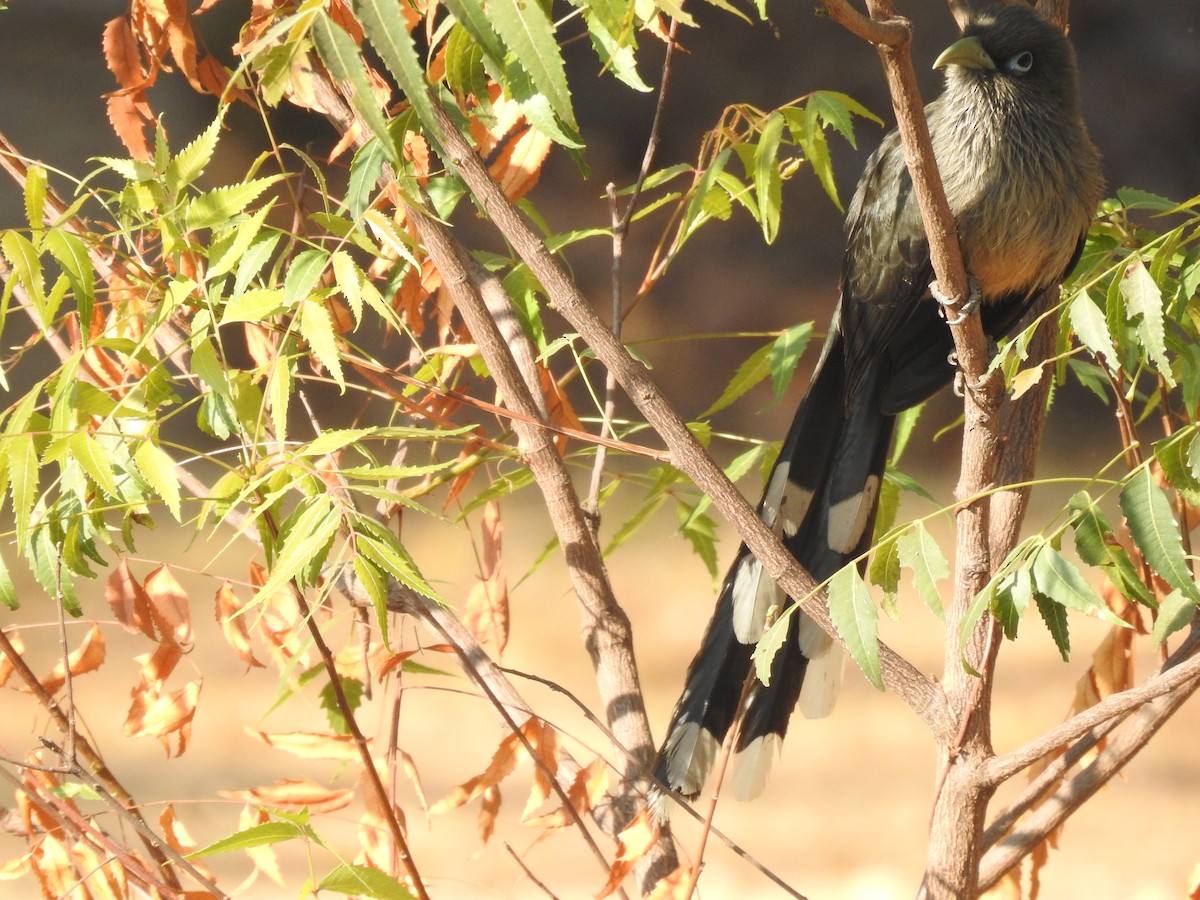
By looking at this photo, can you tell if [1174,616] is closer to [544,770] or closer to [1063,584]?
[1063,584]

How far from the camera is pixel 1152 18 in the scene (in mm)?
2639

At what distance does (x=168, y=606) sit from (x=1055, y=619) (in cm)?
89

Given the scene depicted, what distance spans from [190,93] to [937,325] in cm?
168

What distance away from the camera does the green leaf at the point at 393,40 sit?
62 cm

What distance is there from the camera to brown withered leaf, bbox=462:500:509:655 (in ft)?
4.60

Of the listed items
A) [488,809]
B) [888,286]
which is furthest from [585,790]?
[888,286]

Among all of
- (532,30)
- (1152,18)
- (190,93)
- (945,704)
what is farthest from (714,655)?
(1152,18)

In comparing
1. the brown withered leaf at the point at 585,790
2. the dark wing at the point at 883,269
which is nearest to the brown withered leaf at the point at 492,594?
the brown withered leaf at the point at 585,790

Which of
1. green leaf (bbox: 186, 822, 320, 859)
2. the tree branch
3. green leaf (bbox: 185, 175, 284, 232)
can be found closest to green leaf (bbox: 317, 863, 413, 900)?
green leaf (bbox: 186, 822, 320, 859)

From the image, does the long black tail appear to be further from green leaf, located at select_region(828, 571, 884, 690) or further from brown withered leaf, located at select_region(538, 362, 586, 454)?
green leaf, located at select_region(828, 571, 884, 690)

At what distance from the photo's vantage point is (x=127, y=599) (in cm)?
125

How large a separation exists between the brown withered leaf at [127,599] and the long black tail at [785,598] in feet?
2.17

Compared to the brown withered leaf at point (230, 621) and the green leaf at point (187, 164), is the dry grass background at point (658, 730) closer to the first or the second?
the brown withered leaf at point (230, 621)

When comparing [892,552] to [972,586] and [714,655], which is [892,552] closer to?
[972,586]
